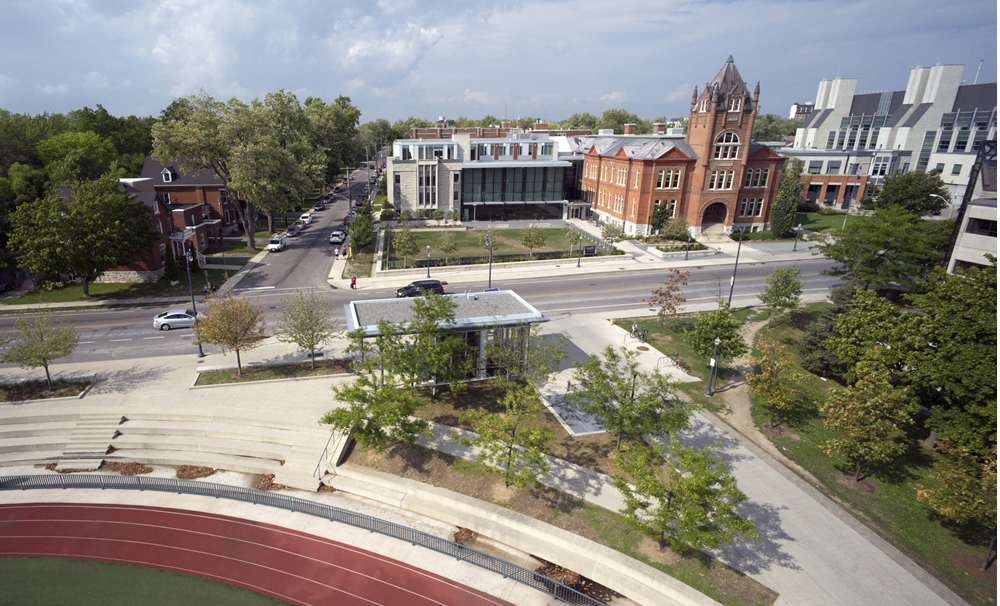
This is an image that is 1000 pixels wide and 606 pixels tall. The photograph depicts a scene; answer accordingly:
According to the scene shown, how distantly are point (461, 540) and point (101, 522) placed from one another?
43.3 ft

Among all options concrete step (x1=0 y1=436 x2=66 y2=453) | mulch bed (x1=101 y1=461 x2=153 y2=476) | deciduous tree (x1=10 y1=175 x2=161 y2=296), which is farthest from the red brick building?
concrete step (x1=0 y1=436 x2=66 y2=453)

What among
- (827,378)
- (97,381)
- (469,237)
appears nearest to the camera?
(97,381)

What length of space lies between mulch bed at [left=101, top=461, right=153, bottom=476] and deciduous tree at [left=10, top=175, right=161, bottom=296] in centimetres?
2068

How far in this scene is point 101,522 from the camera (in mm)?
18500

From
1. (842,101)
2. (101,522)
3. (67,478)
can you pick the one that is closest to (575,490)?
(101,522)

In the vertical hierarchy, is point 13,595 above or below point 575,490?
below

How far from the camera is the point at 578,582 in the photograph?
1588 cm

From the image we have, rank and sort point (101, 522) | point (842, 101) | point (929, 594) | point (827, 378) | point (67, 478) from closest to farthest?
point (929, 594) → point (101, 522) → point (67, 478) → point (827, 378) → point (842, 101)

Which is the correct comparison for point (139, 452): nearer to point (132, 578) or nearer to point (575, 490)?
point (132, 578)

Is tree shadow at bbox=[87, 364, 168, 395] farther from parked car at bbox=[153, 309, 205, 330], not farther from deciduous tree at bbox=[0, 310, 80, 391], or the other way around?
parked car at bbox=[153, 309, 205, 330]

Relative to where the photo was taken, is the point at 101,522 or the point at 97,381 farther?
the point at 97,381

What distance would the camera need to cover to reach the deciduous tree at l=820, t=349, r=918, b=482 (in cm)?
1798

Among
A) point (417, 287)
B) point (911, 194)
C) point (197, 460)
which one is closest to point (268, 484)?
point (197, 460)

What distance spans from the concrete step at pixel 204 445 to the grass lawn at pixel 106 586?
18.3 feet
